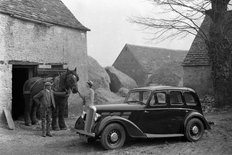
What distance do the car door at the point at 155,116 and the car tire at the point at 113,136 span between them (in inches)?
24.2

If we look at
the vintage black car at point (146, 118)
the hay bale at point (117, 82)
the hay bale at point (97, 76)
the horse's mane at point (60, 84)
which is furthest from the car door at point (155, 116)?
the hay bale at point (117, 82)

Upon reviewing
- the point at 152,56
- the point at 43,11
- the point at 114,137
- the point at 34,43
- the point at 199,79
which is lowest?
the point at 114,137

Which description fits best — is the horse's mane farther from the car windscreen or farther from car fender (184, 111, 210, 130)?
car fender (184, 111, 210, 130)

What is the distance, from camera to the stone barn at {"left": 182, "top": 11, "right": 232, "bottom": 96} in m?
19.8

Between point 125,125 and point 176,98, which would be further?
point 176,98

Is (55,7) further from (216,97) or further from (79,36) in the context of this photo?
(216,97)

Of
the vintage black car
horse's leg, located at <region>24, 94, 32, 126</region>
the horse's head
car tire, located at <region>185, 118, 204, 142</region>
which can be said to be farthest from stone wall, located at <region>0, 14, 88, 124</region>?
car tire, located at <region>185, 118, 204, 142</region>

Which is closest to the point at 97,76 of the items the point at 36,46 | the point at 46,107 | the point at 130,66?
the point at 36,46

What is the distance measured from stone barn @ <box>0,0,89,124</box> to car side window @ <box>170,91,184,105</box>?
6078mm

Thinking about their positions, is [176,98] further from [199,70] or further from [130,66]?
[130,66]

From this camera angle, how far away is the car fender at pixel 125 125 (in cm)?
779

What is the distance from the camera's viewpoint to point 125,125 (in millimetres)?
8047

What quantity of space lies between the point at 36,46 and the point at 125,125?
21.9 feet

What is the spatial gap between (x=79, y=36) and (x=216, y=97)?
25.5 ft
